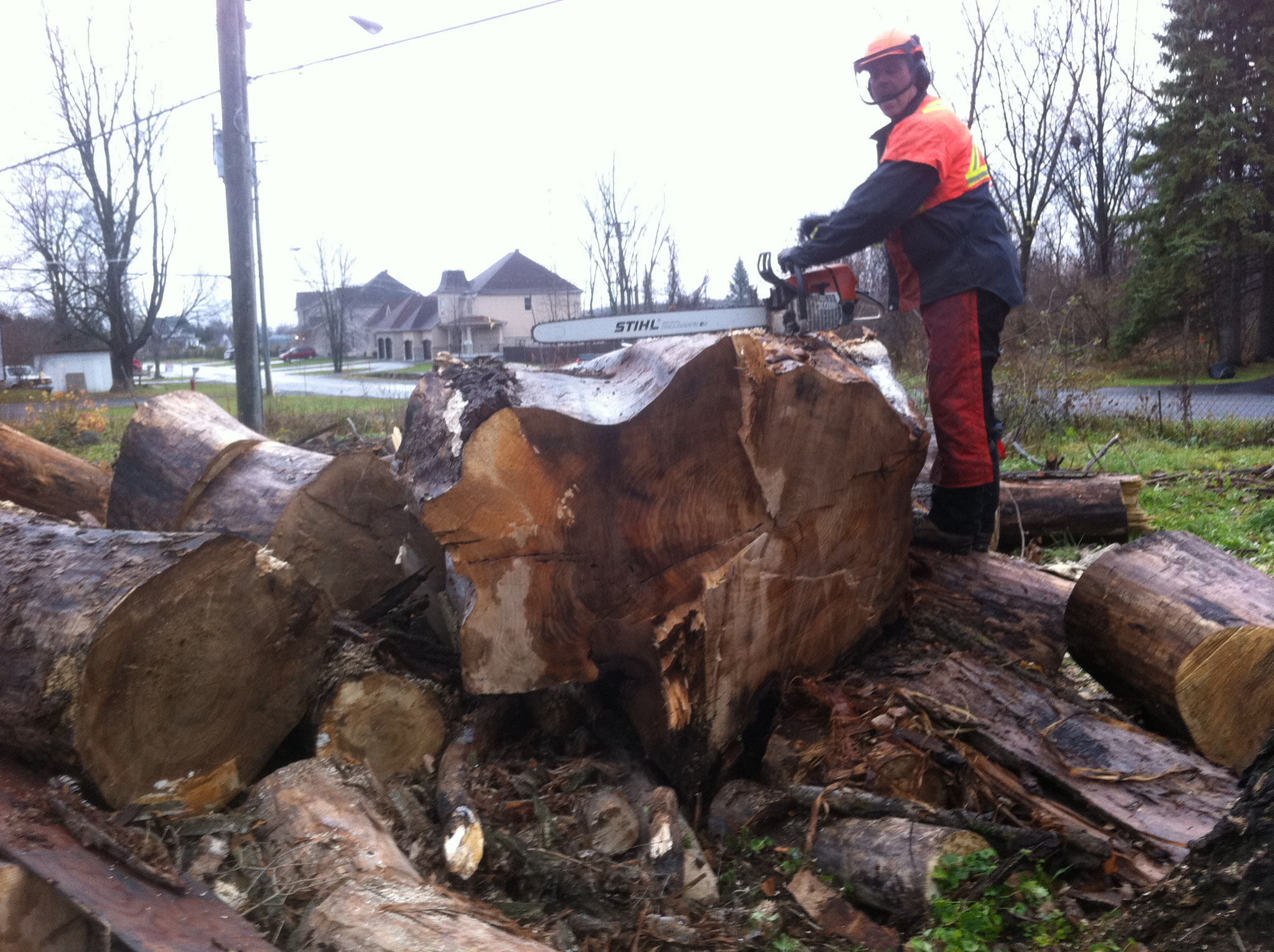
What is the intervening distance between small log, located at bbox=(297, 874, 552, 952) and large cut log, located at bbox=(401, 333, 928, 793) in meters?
0.64

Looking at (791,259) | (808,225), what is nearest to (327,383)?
(808,225)

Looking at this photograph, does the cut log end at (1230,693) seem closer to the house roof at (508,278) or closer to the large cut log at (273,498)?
the large cut log at (273,498)

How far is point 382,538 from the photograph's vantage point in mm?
3330

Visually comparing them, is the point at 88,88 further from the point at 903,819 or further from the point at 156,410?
the point at 903,819

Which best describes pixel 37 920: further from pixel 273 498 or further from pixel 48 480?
pixel 48 480

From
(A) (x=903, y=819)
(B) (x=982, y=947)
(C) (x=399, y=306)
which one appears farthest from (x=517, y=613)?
(C) (x=399, y=306)

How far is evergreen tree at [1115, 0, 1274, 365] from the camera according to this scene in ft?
53.6

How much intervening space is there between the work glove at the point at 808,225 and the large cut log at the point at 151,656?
84.1 inches

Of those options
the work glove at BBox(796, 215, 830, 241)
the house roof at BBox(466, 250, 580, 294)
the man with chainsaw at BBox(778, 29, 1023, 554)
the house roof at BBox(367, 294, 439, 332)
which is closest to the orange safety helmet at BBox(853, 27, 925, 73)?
the man with chainsaw at BBox(778, 29, 1023, 554)

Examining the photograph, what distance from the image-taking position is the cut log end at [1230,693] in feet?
7.66

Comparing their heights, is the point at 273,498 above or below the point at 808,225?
below

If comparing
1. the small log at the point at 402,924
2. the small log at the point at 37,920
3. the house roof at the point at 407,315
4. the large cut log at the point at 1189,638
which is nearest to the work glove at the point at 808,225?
the large cut log at the point at 1189,638

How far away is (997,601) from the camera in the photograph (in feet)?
9.55

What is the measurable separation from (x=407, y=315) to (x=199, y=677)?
166 feet
